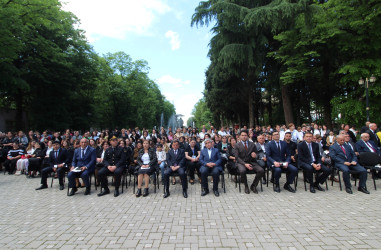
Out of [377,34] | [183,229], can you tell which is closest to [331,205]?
[183,229]

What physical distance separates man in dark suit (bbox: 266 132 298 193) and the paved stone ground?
475mm

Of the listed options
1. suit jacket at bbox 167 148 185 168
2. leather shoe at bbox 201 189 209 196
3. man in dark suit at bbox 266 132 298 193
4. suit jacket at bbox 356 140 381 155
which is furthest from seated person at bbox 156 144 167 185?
suit jacket at bbox 356 140 381 155

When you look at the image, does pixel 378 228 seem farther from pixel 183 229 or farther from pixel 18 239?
pixel 18 239

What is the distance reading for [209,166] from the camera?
627 cm

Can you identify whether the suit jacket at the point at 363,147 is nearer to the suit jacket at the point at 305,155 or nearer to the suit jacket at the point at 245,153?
the suit jacket at the point at 305,155

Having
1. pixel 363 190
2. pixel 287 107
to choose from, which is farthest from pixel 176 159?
pixel 287 107

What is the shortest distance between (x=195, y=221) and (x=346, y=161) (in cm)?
524

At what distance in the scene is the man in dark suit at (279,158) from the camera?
616 cm

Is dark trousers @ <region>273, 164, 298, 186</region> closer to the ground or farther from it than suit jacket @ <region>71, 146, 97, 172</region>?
closer to the ground

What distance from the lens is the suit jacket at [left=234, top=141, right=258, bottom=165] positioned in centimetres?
645

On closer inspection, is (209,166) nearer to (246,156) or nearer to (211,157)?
(211,157)

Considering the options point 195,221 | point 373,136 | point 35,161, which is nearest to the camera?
point 195,221

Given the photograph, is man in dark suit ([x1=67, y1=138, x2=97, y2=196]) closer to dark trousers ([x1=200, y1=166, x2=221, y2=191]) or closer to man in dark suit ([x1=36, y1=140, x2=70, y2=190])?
man in dark suit ([x1=36, y1=140, x2=70, y2=190])

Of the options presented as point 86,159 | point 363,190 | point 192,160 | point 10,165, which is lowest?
point 363,190
